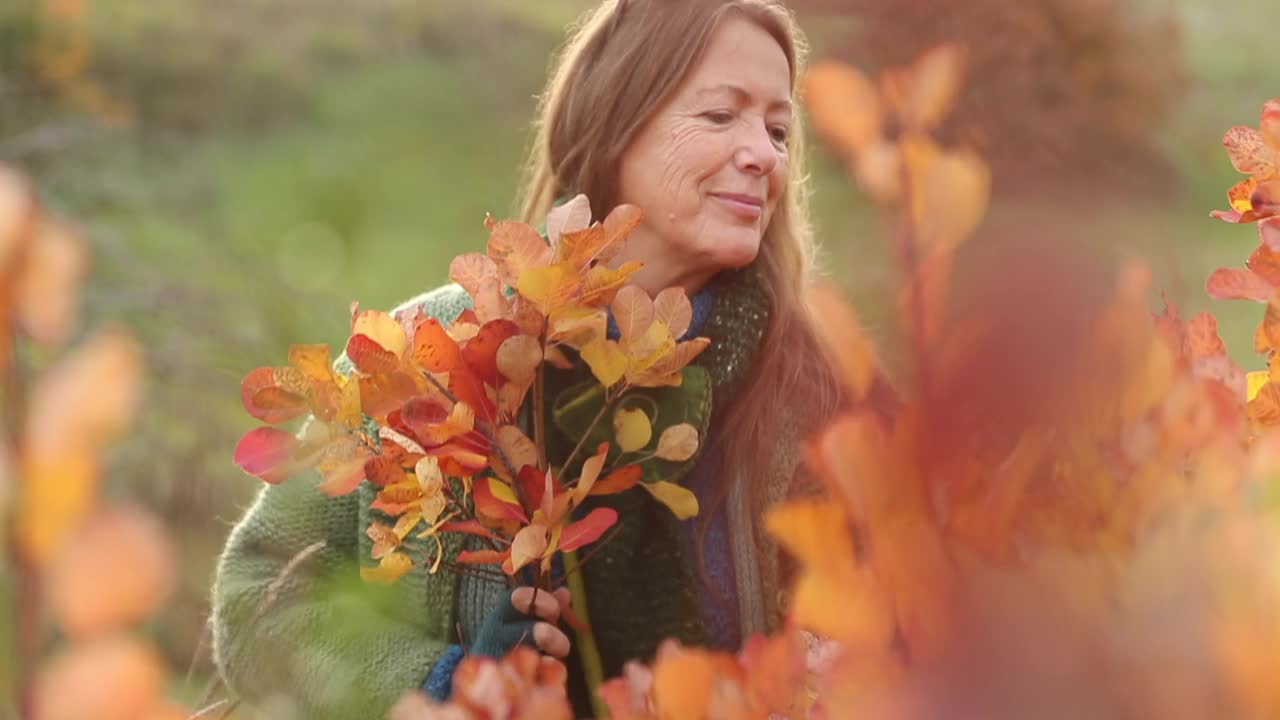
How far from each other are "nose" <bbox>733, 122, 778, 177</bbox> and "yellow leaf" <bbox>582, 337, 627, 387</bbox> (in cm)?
39

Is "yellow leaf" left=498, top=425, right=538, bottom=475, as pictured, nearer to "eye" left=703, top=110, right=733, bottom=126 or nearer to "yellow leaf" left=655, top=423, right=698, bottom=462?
"yellow leaf" left=655, top=423, right=698, bottom=462

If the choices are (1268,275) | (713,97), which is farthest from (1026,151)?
(713,97)

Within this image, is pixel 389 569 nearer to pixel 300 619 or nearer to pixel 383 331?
pixel 383 331

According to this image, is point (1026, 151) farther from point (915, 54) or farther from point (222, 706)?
point (222, 706)

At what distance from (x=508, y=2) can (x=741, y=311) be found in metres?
7.03

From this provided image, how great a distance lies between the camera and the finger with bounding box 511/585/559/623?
80 centimetres

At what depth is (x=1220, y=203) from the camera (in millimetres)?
7395

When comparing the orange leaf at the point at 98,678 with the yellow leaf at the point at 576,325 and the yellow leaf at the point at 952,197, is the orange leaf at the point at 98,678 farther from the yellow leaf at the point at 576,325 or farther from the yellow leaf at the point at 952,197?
the yellow leaf at the point at 576,325

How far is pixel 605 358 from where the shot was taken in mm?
726

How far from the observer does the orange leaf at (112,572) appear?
0.59ft

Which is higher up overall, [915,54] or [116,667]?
Answer: [915,54]

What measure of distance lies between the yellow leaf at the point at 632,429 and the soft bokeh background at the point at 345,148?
0.12 m

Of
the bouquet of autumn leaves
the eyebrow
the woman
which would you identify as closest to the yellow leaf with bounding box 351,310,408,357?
the bouquet of autumn leaves

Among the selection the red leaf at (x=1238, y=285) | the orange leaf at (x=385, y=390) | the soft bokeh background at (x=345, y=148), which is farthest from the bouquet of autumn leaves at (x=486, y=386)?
the red leaf at (x=1238, y=285)
